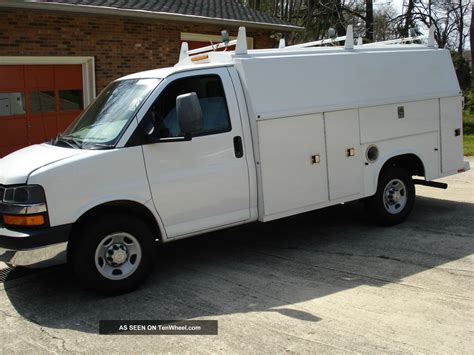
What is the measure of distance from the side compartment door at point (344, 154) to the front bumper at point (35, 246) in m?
3.06

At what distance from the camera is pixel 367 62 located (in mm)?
6664

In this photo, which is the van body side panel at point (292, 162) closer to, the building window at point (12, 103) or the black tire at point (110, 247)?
the black tire at point (110, 247)

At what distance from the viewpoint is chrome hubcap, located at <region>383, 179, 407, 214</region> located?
7039mm

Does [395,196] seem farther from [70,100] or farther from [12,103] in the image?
[12,103]

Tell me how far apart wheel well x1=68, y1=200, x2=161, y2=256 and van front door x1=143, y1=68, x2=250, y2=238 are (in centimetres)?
13

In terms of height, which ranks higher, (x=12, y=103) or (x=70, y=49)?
(x=70, y=49)

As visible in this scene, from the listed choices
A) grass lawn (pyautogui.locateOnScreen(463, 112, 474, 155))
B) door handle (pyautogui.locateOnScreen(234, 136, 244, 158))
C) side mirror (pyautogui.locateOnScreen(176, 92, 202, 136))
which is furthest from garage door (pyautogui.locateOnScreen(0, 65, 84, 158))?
grass lawn (pyautogui.locateOnScreen(463, 112, 474, 155))

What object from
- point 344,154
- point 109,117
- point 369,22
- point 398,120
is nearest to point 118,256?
point 109,117

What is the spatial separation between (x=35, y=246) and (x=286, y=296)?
2197 millimetres

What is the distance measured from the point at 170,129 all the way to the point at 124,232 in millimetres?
1071

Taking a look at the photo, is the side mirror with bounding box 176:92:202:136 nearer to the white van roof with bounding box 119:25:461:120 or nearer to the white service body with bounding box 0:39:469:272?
the white service body with bounding box 0:39:469:272

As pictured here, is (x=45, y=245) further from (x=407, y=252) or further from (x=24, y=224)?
(x=407, y=252)

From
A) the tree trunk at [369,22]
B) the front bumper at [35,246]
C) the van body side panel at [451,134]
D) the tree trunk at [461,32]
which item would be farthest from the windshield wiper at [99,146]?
the tree trunk at [461,32]

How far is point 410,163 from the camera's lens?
24.1 ft
